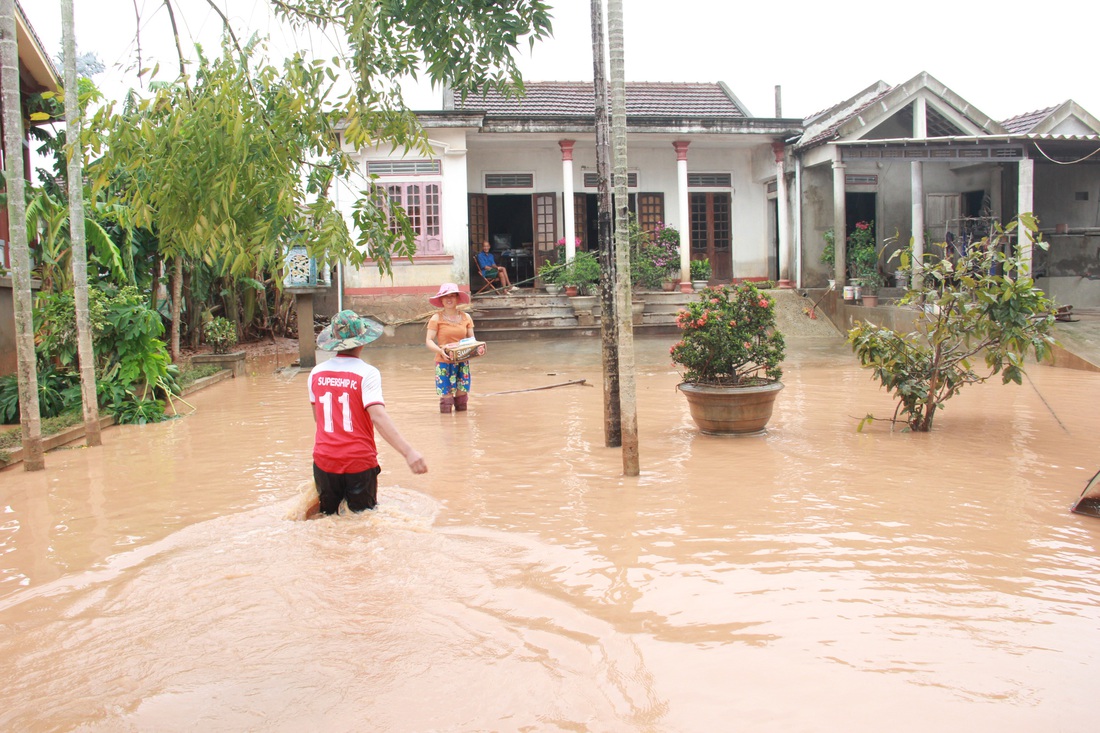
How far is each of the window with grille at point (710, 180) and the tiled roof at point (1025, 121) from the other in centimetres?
631

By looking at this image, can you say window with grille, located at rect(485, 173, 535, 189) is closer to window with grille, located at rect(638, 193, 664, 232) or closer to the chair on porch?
the chair on porch

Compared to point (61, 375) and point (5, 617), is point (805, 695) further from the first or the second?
point (61, 375)

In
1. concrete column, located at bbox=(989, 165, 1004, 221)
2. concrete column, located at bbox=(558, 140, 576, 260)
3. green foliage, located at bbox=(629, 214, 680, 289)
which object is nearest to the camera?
green foliage, located at bbox=(629, 214, 680, 289)

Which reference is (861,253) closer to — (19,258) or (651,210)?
(651,210)

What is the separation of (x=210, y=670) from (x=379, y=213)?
3.07m

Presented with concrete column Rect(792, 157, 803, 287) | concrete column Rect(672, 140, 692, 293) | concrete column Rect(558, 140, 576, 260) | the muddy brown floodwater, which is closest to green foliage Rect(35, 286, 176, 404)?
the muddy brown floodwater

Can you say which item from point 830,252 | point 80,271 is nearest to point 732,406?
point 80,271

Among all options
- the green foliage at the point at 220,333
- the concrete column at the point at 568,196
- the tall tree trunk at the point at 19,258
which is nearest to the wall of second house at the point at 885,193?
the concrete column at the point at 568,196

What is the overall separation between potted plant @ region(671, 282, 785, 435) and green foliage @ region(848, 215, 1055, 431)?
1.06 meters

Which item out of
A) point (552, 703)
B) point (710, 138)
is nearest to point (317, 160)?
point (552, 703)

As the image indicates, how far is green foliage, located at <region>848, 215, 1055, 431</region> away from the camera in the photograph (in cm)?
789

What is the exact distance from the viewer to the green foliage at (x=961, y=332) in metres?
7.89

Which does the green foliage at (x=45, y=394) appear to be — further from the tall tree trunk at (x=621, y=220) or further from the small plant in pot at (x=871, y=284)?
the small plant in pot at (x=871, y=284)

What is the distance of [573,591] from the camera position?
441 centimetres
